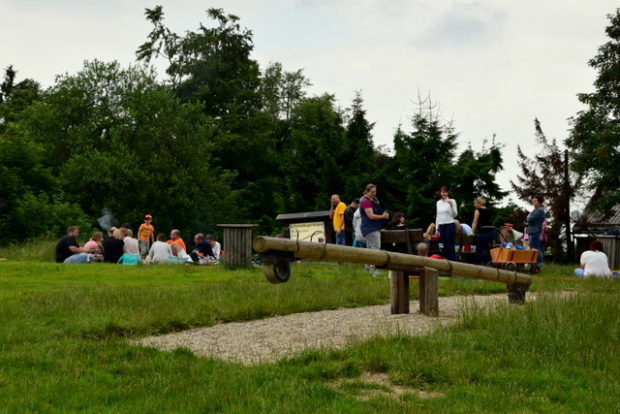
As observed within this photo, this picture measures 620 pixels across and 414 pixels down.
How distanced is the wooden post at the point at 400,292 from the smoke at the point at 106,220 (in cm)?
3502

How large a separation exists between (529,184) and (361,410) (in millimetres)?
32555

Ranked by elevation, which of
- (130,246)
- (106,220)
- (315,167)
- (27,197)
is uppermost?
Result: (315,167)

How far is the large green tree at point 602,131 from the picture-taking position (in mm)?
35281

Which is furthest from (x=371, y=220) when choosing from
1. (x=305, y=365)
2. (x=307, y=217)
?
(x=305, y=365)

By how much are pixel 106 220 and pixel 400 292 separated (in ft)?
122

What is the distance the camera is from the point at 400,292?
11.8m

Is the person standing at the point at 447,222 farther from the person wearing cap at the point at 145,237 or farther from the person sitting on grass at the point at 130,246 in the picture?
the person wearing cap at the point at 145,237

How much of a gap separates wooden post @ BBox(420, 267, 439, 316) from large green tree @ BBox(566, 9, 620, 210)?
24829 mm

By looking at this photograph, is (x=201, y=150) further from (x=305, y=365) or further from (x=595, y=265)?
(x=305, y=365)

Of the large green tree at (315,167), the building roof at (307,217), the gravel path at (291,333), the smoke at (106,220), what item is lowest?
the gravel path at (291,333)

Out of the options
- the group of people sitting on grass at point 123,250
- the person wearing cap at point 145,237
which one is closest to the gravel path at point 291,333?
the group of people sitting on grass at point 123,250

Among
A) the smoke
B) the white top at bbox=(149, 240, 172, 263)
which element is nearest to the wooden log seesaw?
the white top at bbox=(149, 240, 172, 263)

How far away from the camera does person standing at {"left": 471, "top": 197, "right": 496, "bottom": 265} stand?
763 inches

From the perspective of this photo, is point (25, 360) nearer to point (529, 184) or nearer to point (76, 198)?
point (529, 184)
